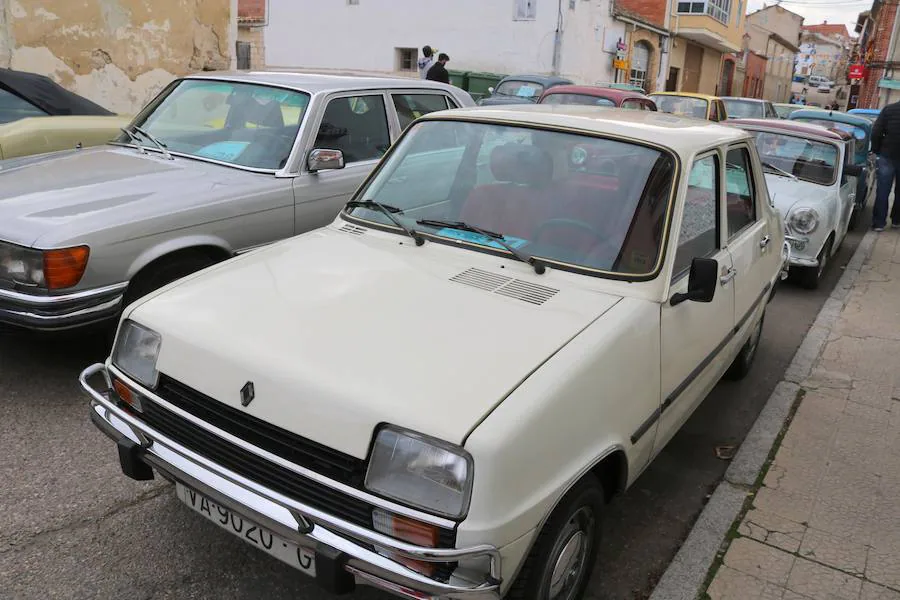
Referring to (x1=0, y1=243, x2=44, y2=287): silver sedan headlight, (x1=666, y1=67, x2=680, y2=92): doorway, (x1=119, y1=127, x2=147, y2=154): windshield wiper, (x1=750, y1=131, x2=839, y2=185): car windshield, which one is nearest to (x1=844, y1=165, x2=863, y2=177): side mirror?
(x1=750, y1=131, x2=839, y2=185): car windshield

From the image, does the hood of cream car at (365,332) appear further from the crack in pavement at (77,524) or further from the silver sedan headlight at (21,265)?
the silver sedan headlight at (21,265)

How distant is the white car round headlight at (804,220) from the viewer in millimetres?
7027

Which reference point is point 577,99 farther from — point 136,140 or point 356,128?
point 136,140

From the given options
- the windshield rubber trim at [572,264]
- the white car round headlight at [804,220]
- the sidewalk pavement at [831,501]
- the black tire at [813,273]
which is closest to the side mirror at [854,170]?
the black tire at [813,273]

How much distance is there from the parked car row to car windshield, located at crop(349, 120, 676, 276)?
0.04 ft

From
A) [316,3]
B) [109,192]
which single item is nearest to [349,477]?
[109,192]

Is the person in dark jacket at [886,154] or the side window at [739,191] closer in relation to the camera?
the side window at [739,191]

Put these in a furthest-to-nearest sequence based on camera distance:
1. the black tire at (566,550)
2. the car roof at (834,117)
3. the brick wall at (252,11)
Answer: the brick wall at (252,11), the car roof at (834,117), the black tire at (566,550)

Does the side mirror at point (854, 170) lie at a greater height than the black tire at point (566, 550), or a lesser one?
greater

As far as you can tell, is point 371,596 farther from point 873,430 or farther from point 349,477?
point 873,430

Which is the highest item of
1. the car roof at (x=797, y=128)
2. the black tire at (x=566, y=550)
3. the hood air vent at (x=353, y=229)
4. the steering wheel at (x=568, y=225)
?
the car roof at (x=797, y=128)

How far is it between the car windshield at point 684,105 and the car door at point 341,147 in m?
9.88

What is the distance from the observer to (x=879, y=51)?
36812mm

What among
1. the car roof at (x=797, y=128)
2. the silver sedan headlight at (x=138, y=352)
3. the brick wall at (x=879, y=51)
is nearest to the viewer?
the silver sedan headlight at (x=138, y=352)
